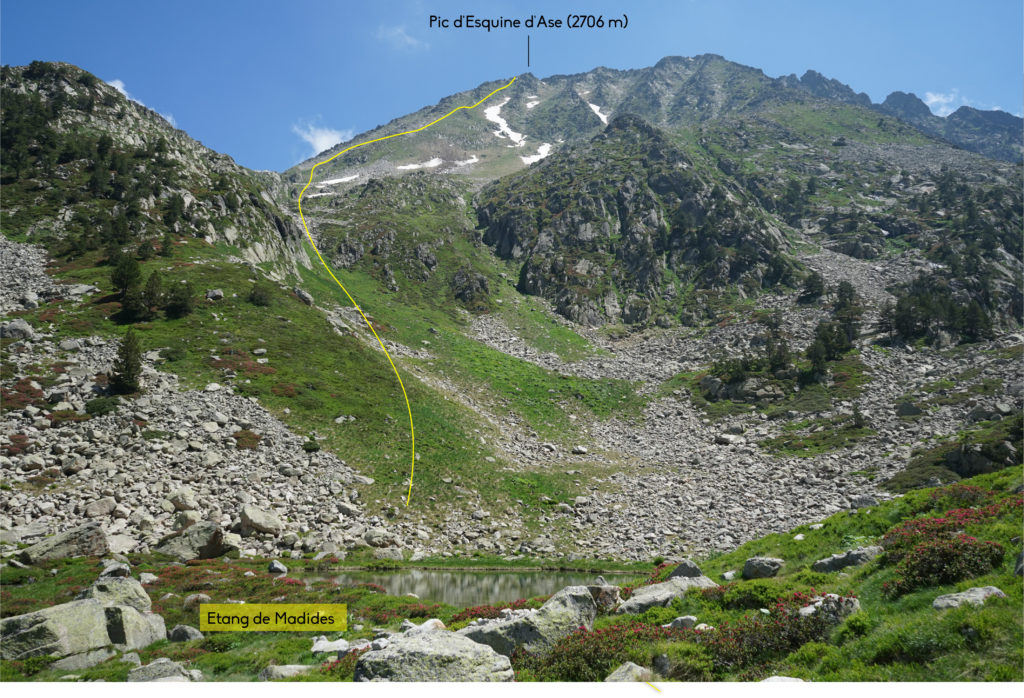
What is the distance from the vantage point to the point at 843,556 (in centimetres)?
1548

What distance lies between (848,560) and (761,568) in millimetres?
3297

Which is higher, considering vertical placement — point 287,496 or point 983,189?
point 983,189

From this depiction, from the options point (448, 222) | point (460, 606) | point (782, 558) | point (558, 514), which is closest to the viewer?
point (782, 558)

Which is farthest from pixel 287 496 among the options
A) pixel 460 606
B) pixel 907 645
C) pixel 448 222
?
pixel 448 222

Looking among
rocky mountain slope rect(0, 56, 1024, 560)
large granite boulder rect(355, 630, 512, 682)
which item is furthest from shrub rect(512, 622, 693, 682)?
rocky mountain slope rect(0, 56, 1024, 560)

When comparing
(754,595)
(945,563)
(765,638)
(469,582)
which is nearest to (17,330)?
(469,582)

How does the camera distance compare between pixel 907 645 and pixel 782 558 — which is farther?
pixel 782 558

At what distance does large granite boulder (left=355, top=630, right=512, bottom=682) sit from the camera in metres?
9.83

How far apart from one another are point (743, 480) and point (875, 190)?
151 metres

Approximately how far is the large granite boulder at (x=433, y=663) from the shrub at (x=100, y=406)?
111 ft

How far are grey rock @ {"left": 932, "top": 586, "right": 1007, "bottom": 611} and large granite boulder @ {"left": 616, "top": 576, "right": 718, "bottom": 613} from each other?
7317 mm

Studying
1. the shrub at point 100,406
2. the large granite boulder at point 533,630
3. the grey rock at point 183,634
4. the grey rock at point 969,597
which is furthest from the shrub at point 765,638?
the shrub at point 100,406

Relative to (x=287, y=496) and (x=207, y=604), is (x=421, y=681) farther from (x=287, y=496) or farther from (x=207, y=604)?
(x=287, y=496)

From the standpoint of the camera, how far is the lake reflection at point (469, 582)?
82.8ft
